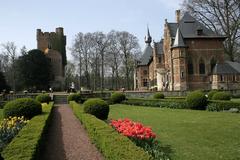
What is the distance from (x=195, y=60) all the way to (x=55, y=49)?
3355cm

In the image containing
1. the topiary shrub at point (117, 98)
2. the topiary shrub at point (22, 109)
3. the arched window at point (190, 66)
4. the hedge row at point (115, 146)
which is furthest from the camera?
the arched window at point (190, 66)

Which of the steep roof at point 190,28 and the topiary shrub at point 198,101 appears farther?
the steep roof at point 190,28

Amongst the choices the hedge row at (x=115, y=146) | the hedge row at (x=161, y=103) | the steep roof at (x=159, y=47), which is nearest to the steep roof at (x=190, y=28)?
the steep roof at (x=159, y=47)

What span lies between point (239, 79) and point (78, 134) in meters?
35.7

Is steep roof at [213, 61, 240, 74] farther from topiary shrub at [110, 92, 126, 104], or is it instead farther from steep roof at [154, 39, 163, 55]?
topiary shrub at [110, 92, 126, 104]

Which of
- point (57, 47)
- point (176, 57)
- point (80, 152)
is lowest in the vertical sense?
point (80, 152)

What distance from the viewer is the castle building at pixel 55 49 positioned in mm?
64875

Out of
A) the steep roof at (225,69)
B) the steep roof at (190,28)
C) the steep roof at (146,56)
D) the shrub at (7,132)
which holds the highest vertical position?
the steep roof at (190,28)

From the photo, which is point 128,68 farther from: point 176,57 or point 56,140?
point 56,140

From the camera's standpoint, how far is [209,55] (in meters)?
44.9

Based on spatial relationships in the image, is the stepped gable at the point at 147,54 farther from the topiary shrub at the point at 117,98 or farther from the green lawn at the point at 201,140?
the green lawn at the point at 201,140

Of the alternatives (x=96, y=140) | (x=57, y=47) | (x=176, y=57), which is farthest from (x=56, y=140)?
(x=57, y=47)

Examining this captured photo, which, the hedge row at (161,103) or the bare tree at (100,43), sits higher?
the bare tree at (100,43)

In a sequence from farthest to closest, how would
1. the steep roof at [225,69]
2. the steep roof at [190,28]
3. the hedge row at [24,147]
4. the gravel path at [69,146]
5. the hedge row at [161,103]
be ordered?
the steep roof at [190,28] → the steep roof at [225,69] → the hedge row at [161,103] → the gravel path at [69,146] → the hedge row at [24,147]
